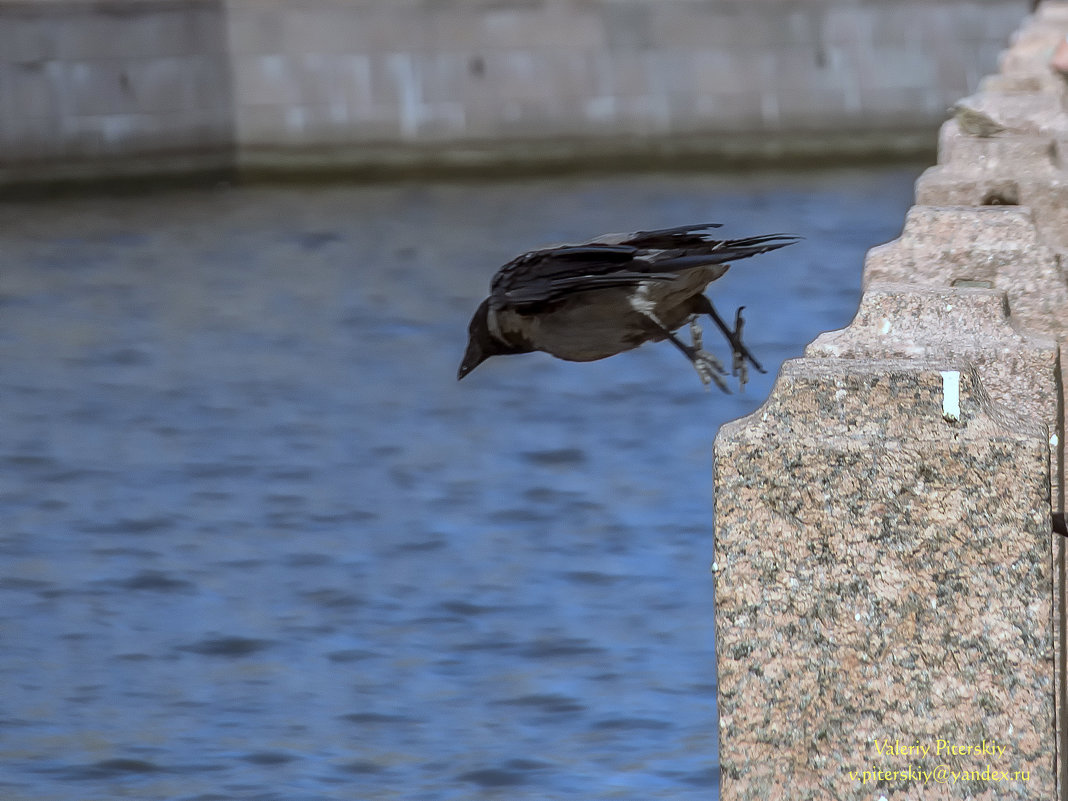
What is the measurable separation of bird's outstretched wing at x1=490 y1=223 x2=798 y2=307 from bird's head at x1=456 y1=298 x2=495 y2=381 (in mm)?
164

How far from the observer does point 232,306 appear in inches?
605

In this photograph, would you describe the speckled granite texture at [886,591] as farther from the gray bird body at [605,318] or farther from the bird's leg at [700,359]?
the bird's leg at [700,359]

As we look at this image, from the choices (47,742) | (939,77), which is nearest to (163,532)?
(47,742)

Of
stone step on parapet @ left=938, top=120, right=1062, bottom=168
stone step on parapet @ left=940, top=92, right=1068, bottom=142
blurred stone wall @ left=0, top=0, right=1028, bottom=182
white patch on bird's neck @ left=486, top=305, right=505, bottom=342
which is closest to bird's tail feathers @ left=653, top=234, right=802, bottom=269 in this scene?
white patch on bird's neck @ left=486, top=305, right=505, bottom=342

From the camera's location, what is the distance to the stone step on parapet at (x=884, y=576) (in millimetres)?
3072

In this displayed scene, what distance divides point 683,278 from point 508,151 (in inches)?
703

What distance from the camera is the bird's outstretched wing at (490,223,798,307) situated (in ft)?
14.8

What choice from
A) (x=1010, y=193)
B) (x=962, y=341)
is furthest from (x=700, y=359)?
(x=1010, y=193)

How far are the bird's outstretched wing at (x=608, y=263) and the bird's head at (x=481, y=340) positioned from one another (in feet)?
0.54

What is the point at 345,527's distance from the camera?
31.5 feet

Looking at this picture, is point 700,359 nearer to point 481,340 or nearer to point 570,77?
point 481,340

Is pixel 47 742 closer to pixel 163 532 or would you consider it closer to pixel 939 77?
pixel 163 532

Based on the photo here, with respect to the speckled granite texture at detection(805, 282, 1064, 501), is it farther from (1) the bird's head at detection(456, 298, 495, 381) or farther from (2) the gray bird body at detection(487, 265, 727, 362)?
(1) the bird's head at detection(456, 298, 495, 381)

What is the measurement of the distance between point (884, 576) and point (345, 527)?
21.9 feet
